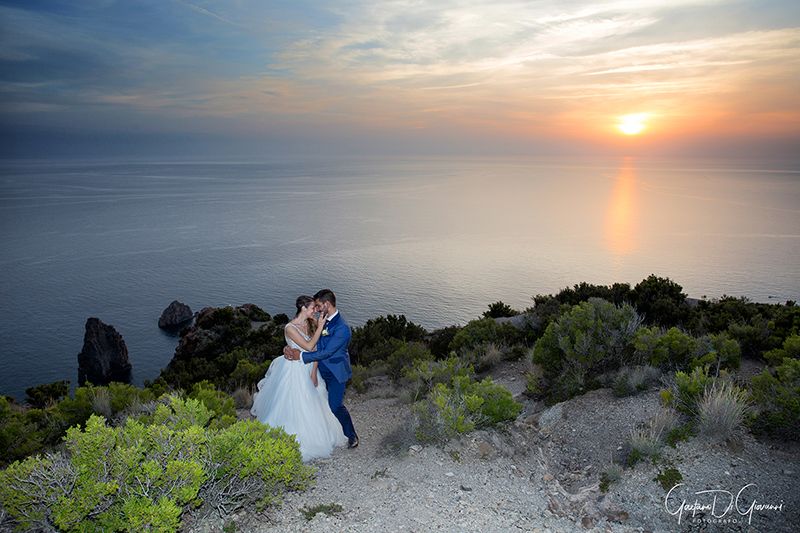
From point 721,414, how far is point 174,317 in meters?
40.3

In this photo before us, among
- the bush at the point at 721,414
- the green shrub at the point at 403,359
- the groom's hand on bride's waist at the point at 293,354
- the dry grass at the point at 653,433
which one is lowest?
the green shrub at the point at 403,359

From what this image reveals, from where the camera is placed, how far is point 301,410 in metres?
7.17

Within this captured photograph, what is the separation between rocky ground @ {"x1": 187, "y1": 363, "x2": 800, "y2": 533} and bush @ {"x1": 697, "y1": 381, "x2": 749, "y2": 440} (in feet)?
0.58

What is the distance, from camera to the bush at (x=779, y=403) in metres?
6.45

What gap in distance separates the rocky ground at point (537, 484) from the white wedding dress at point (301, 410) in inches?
12.7

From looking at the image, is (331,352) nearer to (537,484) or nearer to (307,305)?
(307,305)

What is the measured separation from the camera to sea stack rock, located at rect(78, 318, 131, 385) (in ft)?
105

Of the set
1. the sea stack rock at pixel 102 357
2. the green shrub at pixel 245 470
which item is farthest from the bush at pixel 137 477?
the sea stack rock at pixel 102 357

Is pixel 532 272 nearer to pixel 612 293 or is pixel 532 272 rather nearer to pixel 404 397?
pixel 612 293

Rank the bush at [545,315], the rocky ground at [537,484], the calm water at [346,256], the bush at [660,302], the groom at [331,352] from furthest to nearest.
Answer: the calm water at [346,256] < the bush at [660,302] < the bush at [545,315] < the groom at [331,352] < the rocky ground at [537,484]

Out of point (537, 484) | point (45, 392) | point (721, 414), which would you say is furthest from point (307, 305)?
point (45, 392)

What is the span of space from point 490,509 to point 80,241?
74372 millimetres

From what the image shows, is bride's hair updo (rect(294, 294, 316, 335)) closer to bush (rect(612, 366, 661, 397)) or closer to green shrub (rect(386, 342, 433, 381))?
green shrub (rect(386, 342, 433, 381))

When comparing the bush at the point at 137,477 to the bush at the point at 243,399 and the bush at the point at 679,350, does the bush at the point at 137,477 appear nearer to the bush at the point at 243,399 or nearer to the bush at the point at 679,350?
the bush at the point at 243,399
